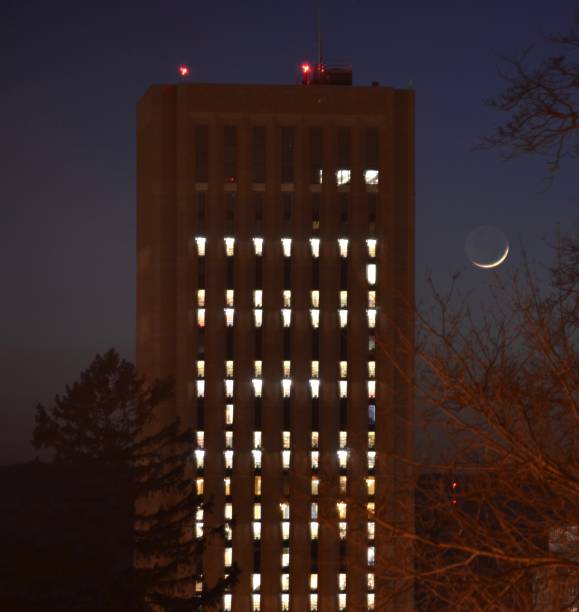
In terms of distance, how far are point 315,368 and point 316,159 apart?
1512 centimetres

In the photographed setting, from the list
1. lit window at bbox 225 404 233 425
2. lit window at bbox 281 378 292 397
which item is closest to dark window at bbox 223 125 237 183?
lit window at bbox 281 378 292 397

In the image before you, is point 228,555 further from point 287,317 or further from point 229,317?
point 287,317

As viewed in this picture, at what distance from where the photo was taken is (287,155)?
3745 inches

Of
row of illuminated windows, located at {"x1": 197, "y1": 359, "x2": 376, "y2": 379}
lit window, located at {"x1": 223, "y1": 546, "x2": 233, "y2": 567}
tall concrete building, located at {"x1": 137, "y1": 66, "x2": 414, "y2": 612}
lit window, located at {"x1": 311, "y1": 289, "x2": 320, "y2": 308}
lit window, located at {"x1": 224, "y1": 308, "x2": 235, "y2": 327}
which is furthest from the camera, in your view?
lit window, located at {"x1": 311, "y1": 289, "x2": 320, "y2": 308}

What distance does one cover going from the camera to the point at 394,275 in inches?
3688

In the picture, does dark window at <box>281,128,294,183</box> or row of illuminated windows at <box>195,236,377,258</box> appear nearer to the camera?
row of illuminated windows at <box>195,236,377,258</box>

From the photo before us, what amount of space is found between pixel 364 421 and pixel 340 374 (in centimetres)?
395

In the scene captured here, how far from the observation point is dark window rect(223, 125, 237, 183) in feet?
310

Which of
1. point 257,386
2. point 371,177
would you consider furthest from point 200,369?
Result: point 371,177

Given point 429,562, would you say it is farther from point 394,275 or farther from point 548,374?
point 394,275

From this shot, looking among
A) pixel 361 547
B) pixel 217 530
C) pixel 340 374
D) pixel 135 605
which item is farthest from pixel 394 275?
pixel 361 547

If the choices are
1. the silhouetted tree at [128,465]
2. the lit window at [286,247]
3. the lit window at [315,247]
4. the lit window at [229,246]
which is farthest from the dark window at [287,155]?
the silhouetted tree at [128,465]

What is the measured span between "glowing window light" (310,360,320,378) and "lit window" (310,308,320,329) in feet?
8.40

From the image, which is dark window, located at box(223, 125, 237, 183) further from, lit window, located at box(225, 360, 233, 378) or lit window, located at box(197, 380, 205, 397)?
lit window, located at box(197, 380, 205, 397)
